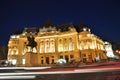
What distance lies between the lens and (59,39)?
72.1 metres

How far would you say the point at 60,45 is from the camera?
71438 mm

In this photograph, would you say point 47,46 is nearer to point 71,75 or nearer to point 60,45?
point 60,45

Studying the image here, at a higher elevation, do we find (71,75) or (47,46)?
(47,46)

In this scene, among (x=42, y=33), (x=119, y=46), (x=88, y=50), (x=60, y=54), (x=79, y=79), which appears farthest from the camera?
(x=119, y=46)

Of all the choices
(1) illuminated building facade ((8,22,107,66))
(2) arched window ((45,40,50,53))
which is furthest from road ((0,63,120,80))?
(2) arched window ((45,40,50,53))

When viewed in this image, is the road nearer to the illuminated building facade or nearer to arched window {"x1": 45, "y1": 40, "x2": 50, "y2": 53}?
the illuminated building facade

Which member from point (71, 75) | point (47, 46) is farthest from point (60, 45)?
point (71, 75)

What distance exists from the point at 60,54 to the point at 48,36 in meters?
9.48

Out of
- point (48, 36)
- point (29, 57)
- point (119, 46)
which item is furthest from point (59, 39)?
point (119, 46)

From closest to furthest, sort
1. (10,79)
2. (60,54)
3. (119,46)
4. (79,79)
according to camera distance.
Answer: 1. (79,79)
2. (10,79)
3. (60,54)
4. (119,46)

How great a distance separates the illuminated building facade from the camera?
217ft

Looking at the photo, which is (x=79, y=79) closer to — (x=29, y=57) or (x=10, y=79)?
(x=10, y=79)

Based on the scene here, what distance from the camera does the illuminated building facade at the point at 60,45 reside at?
6619cm

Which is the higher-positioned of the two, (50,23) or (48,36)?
(50,23)
